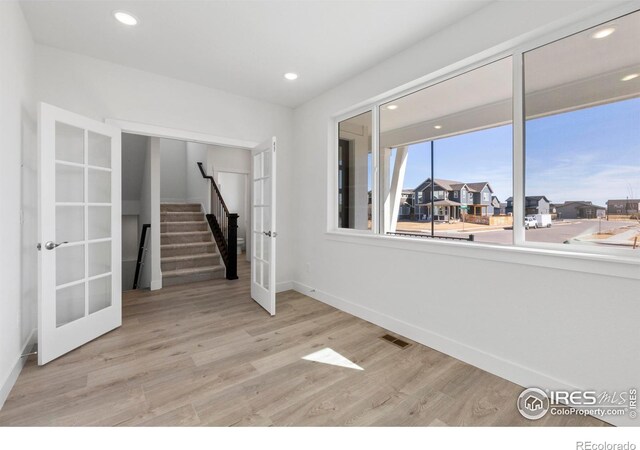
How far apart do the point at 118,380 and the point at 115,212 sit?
1648 millimetres

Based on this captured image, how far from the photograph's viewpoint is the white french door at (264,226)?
3.32 m

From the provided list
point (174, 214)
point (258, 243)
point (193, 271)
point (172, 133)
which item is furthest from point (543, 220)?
point (174, 214)

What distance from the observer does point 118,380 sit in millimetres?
2053

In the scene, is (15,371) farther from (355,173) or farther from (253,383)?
(355,173)

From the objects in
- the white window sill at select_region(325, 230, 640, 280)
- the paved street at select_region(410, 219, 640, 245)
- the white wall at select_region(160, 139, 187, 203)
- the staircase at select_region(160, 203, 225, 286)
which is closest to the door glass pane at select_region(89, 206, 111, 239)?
the staircase at select_region(160, 203, 225, 286)

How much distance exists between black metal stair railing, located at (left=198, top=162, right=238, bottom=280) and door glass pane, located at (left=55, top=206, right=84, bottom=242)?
2635 millimetres

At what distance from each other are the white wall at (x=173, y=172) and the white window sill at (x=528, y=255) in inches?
270

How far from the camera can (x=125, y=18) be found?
7.67 ft

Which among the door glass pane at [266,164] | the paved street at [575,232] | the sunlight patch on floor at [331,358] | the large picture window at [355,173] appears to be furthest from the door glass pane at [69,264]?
the paved street at [575,232]

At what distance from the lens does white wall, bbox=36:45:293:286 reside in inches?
111

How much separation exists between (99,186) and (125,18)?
1.52m

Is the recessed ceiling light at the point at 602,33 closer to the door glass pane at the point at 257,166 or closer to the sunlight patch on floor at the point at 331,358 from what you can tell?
the sunlight patch on floor at the point at 331,358

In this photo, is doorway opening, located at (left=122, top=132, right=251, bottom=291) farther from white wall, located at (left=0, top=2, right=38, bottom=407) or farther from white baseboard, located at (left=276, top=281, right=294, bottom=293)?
white wall, located at (left=0, top=2, right=38, bottom=407)

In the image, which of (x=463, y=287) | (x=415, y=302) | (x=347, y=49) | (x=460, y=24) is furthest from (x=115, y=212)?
(x=460, y=24)
